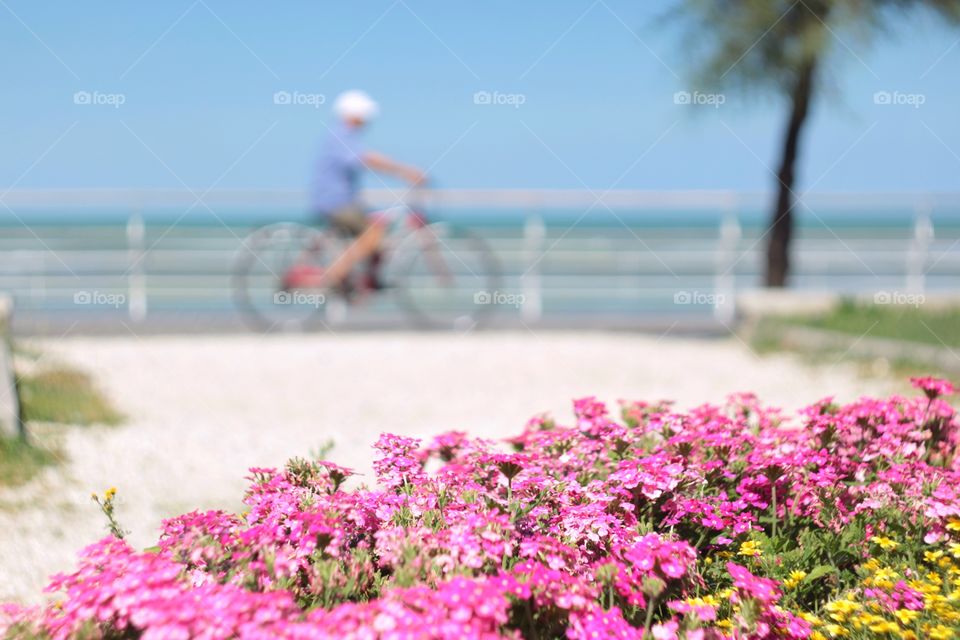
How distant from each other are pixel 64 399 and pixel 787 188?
7874mm

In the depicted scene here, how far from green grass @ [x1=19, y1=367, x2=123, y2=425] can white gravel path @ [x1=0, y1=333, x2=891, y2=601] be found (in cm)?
15

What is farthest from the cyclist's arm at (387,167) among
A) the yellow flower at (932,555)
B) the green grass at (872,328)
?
the yellow flower at (932,555)

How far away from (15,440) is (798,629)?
13.1 ft

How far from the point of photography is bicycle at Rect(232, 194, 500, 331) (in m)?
8.90

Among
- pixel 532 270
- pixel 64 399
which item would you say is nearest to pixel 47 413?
pixel 64 399

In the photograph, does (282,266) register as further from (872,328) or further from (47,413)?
(872,328)

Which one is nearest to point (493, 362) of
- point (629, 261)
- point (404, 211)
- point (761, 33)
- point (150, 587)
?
point (404, 211)

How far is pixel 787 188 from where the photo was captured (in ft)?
35.4

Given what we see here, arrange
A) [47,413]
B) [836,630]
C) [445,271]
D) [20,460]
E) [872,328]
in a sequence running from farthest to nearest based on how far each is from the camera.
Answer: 1. [445,271]
2. [872,328]
3. [47,413]
4. [20,460]
5. [836,630]

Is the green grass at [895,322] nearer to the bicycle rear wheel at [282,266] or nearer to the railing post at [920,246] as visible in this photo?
the railing post at [920,246]

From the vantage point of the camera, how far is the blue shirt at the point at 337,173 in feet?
26.2

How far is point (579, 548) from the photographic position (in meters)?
2.20

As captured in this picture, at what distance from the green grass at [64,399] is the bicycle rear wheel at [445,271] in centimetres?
319

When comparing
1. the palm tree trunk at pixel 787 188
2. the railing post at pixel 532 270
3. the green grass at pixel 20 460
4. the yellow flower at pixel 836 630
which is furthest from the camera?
the railing post at pixel 532 270
